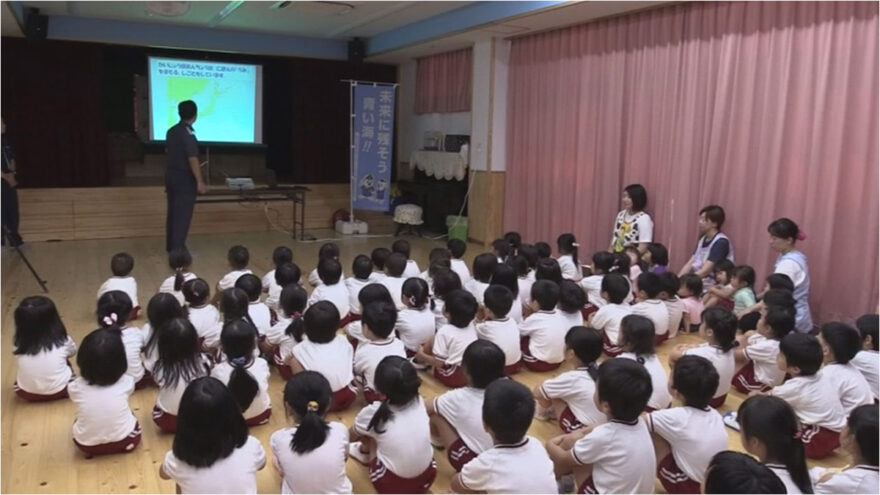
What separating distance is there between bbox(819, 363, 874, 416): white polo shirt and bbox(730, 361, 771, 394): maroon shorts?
0.60 metres

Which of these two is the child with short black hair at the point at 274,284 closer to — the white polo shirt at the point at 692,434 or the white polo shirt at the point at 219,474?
the white polo shirt at the point at 219,474

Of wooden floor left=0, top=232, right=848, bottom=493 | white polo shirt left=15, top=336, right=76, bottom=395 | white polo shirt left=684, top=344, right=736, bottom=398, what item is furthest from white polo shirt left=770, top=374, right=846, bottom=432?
white polo shirt left=15, top=336, right=76, bottom=395

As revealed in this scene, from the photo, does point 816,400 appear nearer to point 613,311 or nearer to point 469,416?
point 613,311

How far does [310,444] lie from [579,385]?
100 cm

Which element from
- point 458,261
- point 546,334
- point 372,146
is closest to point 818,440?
point 546,334

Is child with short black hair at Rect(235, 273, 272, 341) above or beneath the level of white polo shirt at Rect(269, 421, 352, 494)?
above

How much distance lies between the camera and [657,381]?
253 cm

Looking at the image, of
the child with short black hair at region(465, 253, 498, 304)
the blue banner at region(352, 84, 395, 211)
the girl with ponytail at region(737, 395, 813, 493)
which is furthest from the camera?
the blue banner at region(352, 84, 395, 211)

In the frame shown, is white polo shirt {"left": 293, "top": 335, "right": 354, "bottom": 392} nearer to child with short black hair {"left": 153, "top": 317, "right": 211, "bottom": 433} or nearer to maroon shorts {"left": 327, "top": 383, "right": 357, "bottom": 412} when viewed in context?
maroon shorts {"left": 327, "top": 383, "right": 357, "bottom": 412}

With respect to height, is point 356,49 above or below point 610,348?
above

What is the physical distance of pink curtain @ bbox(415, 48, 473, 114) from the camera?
7395mm

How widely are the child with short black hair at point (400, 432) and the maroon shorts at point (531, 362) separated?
1284 mm

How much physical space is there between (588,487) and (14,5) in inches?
A: 237

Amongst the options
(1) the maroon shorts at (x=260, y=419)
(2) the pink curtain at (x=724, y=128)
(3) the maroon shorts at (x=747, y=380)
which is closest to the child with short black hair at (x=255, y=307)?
(1) the maroon shorts at (x=260, y=419)
